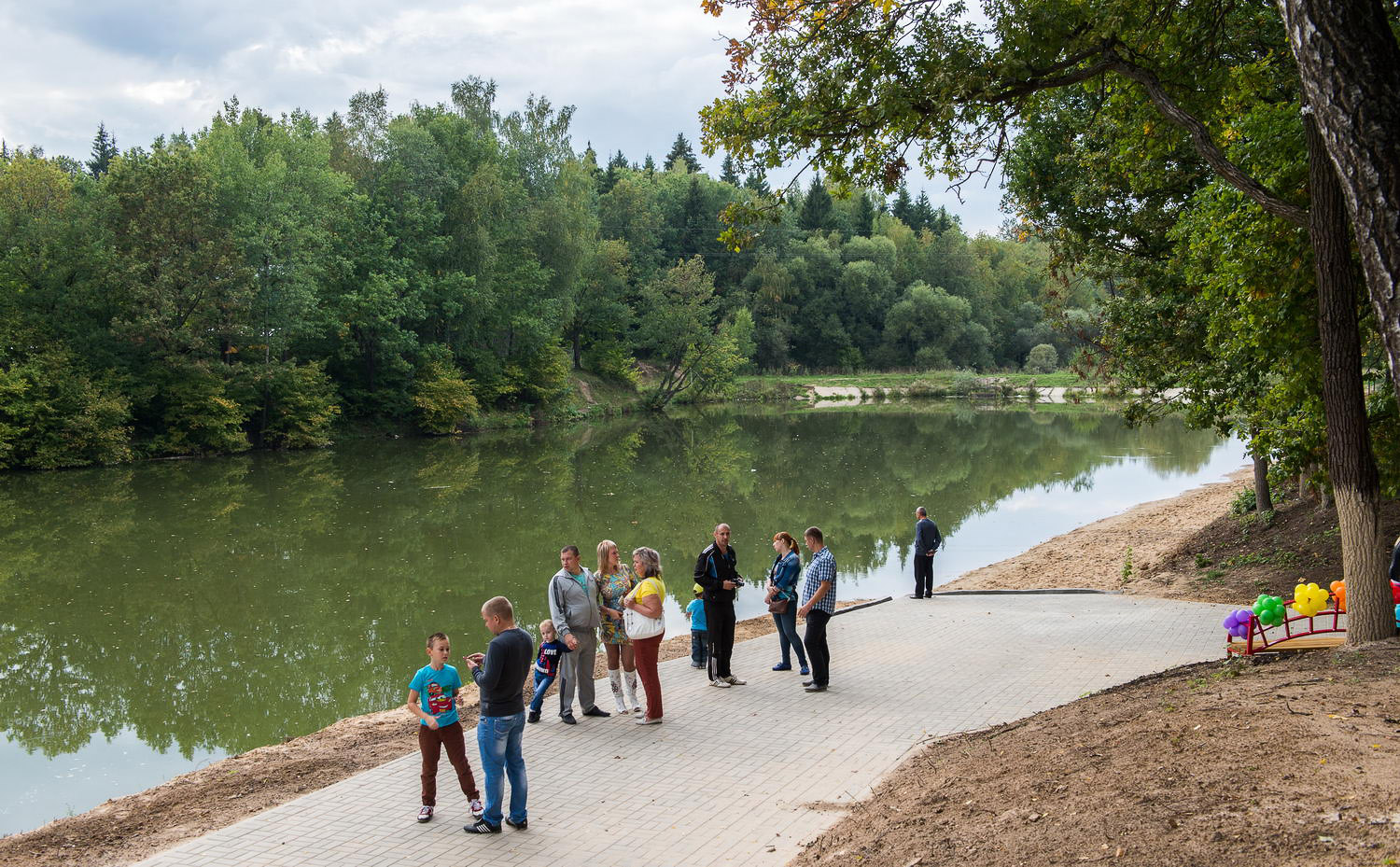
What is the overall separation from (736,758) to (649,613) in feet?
5.08

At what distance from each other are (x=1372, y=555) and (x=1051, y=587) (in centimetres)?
904

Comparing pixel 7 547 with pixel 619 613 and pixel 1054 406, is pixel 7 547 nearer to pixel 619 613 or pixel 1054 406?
pixel 619 613

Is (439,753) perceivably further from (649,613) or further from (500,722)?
(649,613)

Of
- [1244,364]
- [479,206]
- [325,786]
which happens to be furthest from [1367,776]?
[479,206]

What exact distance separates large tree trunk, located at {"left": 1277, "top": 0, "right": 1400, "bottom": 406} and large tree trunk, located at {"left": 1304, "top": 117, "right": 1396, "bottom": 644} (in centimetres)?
190

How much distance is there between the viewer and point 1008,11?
32.3ft

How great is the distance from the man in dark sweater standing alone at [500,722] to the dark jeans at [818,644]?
400cm

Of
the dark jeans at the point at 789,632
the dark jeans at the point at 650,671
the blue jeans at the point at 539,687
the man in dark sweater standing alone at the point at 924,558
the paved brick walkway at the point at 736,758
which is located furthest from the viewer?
the man in dark sweater standing alone at the point at 924,558

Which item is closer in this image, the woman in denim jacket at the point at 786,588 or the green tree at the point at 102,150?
the woman in denim jacket at the point at 786,588

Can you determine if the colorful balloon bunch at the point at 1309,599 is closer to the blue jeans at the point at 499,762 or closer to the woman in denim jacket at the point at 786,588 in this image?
the woman in denim jacket at the point at 786,588

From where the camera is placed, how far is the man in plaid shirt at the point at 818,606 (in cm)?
1005

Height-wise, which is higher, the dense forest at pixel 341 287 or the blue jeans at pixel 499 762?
the dense forest at pixel 341 287

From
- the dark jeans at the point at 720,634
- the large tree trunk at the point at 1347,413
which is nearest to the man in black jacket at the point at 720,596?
the dark jeans at the point at 720,634

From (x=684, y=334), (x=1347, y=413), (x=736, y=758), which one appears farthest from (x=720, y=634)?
(x=684, y=334)
